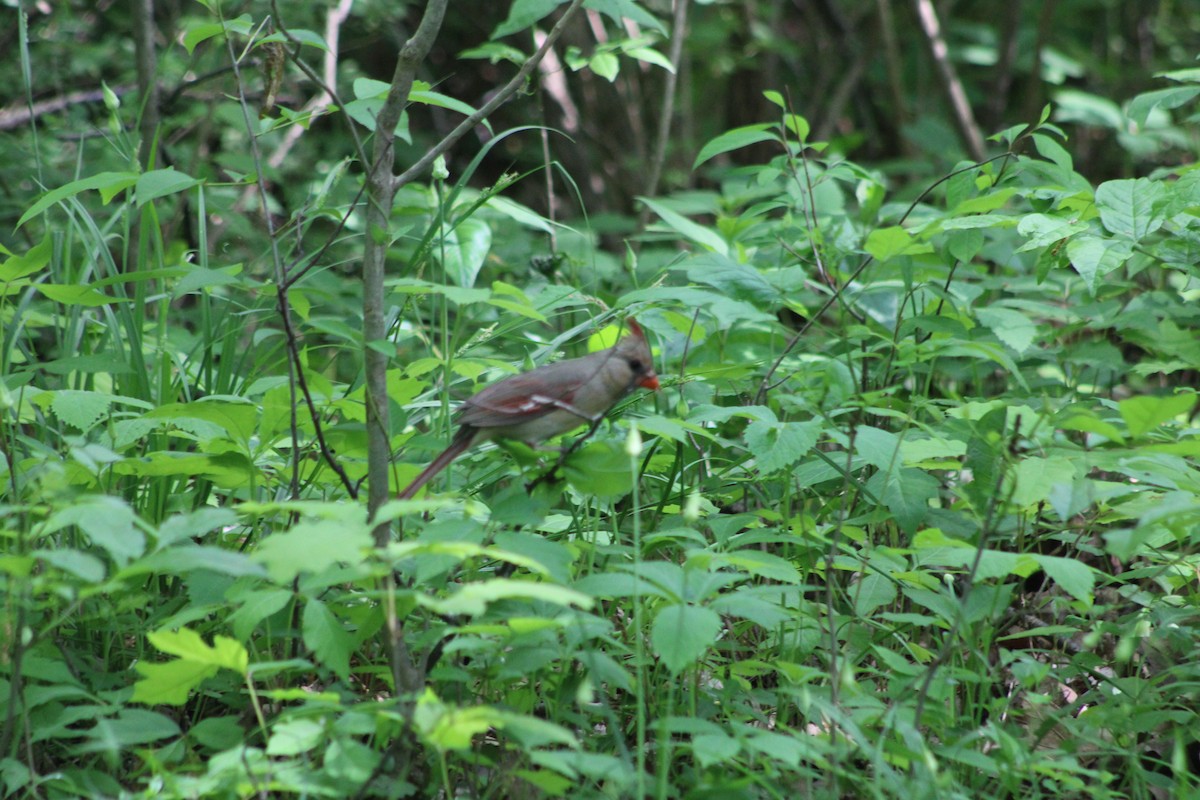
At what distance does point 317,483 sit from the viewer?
8.32 feet

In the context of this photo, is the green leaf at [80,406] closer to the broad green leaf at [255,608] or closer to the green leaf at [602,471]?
the broad green leaf at [255,608]

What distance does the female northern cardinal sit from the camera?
2162mm

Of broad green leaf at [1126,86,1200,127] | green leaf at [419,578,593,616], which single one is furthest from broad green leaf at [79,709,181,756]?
broad green leaf at [1126,86,1200,127]

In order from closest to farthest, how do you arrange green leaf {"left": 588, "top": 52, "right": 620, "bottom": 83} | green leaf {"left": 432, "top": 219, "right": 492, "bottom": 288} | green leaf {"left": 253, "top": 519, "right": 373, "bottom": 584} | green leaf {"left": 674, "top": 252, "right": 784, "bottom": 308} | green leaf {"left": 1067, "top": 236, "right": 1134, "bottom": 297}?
green leaf {"left": 253, "top": 519, "right": 373, "bottom": 584}, green leaf {"left": 1067, "top": 236, "right": 1134, "bottom": 297}, green leaf {"left": 674, "top": 252, "right": 784, "bottom": 308}, green leaf {"left": 432, "top": 219, "right": 492, "bottom": 288}, green leaf {"left": 588, "top": 52, "right": 620, "bottom": 83}

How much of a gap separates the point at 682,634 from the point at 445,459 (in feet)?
2.24

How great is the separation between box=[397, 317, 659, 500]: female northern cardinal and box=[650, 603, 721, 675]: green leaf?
1.71 feet

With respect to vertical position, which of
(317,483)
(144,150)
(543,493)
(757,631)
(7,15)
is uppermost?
(7,15)

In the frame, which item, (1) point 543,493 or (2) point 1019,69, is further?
(2) point 1019,69

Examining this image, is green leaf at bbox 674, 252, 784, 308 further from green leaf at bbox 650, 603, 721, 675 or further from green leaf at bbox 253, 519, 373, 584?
green leaf at bbox 253, 519, 373, 584

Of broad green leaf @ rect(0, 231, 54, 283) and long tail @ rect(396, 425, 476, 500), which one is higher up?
broad green leaf @ rect(0, 231, 54, 283)

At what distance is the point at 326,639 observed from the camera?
1863 millimetres

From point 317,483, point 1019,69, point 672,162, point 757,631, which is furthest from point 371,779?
point 1019,69

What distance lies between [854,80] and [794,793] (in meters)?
5.45

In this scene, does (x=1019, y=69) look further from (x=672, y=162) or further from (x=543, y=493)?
(x=543, y=493)
